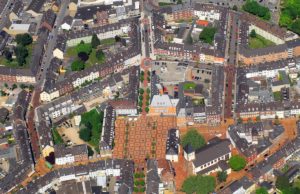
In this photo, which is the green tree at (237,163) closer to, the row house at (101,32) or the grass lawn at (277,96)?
the grass lawn at (277,96)

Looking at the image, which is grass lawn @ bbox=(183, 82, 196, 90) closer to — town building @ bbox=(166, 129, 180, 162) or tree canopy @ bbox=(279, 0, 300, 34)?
town building @ bbox=(166, 129, 180, 162)

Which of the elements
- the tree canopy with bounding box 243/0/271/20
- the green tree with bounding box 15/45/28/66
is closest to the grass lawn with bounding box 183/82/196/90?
the tree canopy with bounding box 243/0/271/20

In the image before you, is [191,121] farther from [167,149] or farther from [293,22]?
[293,22]

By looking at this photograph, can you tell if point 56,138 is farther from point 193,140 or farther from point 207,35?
point 207,35

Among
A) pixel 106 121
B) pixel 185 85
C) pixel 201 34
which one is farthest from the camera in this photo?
pixel 201 34

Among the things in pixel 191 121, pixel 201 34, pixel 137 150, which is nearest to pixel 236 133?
pixel 191 121

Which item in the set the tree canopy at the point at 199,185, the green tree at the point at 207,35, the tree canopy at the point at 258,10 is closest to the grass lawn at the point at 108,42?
the green tree at the point at 207,35
